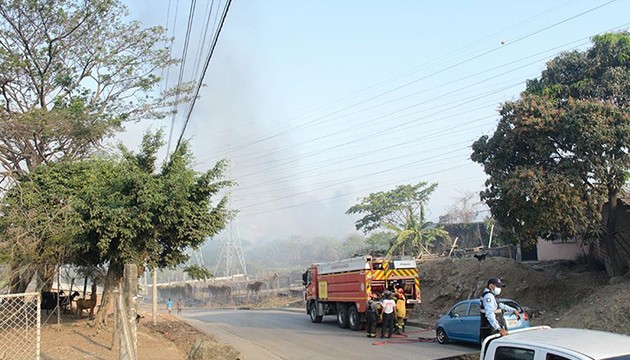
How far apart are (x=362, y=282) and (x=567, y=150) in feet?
28.6

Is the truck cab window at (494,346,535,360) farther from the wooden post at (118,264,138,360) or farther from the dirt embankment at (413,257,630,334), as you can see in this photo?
the dirt embankment at (413,257,630,334)

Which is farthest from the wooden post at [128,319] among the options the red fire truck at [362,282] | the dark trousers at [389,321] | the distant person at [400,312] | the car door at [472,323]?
the red fire truck at [362,282]

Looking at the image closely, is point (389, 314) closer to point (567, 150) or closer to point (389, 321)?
point (389, 321)

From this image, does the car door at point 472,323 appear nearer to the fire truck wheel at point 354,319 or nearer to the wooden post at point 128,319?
the fire truck wheel at point 354,319

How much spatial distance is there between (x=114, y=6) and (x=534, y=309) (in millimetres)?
19917

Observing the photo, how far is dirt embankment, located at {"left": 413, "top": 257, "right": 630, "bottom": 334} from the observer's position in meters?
14.5

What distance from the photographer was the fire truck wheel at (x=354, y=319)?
814 inches

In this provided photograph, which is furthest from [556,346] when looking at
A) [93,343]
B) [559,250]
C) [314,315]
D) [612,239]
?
[559,250]

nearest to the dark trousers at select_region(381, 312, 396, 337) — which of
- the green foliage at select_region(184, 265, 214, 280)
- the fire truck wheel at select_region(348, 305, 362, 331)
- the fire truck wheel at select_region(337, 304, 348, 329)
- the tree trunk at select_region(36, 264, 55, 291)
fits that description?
the fire truck wheel at select_region(348, 305, 362, 331)

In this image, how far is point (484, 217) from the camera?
4316 centimetres

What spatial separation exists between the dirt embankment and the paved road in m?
3.28

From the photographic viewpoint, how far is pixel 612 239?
18.0 m

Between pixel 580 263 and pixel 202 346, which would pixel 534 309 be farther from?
pixel 202 346

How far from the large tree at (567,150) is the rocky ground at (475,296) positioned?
6.59ft
